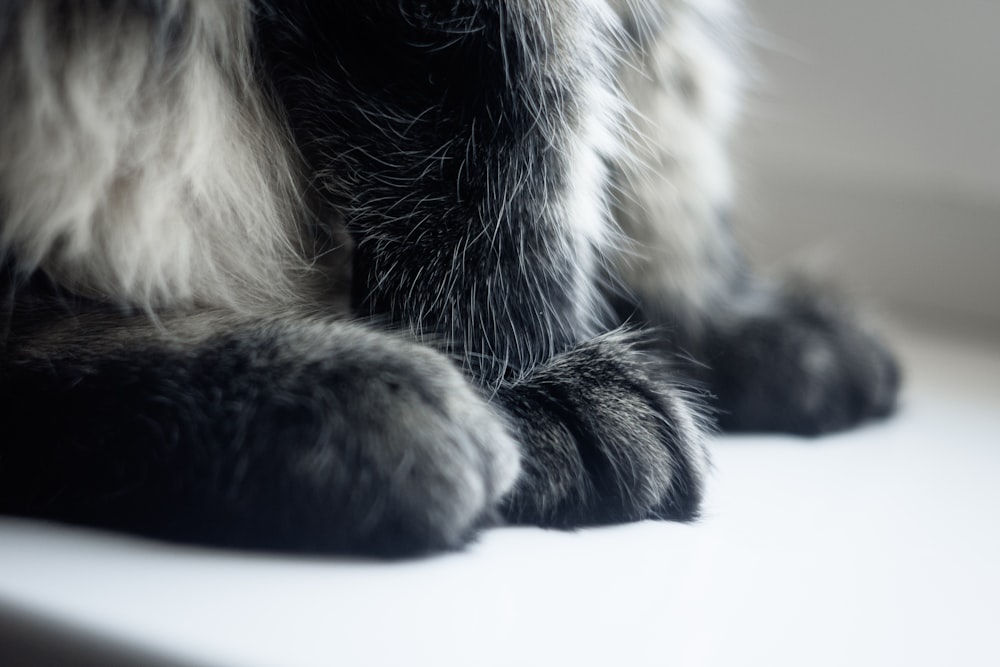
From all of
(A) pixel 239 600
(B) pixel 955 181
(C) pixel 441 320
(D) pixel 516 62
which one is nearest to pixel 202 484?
(A) pixel 239 600

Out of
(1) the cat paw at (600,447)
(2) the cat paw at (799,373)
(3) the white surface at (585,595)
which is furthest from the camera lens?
(2) the cat paw at (799,373)

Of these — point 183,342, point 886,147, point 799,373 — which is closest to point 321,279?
point 183,342

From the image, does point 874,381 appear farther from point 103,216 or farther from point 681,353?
point 103,216

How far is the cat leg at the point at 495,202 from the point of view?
1.85ft

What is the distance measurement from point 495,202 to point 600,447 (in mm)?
154

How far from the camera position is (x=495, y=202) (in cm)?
59

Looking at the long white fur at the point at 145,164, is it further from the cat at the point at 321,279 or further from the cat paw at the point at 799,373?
the cat paw at the point at 799,373

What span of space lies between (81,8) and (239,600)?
0.31 metres

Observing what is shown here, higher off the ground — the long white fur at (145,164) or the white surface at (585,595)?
the long white fur at (145,164)

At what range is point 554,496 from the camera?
1.82ft

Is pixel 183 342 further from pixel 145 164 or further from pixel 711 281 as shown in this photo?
pixel 711 281

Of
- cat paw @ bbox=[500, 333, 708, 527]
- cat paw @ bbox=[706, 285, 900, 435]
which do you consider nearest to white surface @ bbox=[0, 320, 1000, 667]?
cat paw @ bbox=[500, 333, 708, 527]

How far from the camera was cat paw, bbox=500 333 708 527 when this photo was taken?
557mm

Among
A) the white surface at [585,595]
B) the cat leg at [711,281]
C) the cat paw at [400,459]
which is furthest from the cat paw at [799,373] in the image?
the cat paw at [400,459]
